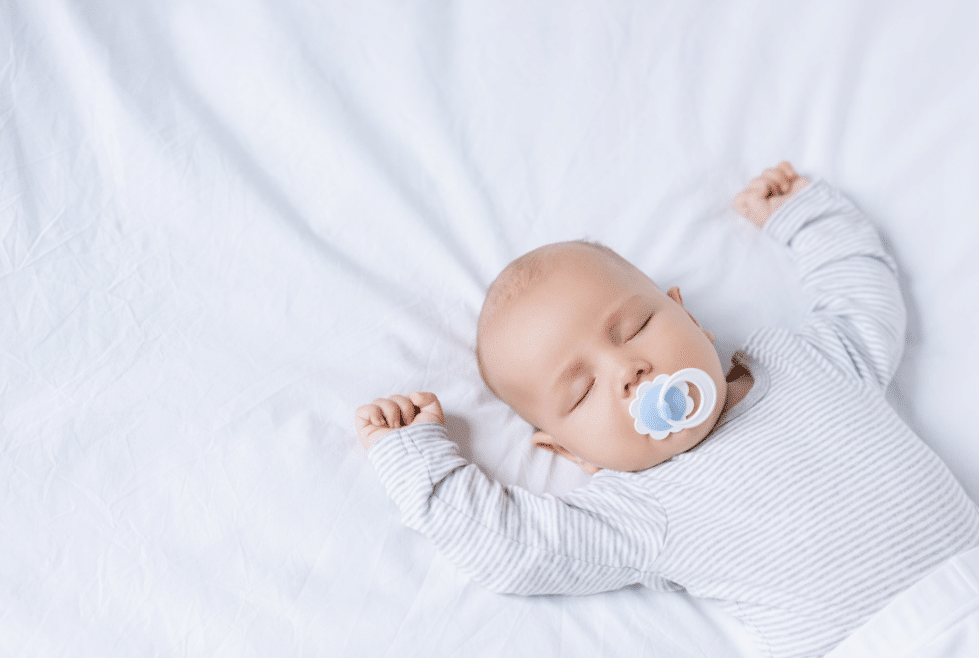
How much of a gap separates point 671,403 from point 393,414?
0.38 metres

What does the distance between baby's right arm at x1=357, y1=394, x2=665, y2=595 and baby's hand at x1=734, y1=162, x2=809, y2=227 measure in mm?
569

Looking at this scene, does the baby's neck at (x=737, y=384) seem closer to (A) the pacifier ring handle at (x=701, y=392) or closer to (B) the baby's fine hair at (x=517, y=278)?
(A) the pacifier ring handle at (x=701, y=392)

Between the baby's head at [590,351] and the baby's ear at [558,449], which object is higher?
the baby's head at [590,351]

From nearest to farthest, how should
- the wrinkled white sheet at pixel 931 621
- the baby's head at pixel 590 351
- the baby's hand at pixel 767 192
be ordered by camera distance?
the wrinkled white sheet at pixel 931 621 < the baby's head at pixel 590 351 < the baby's hand at pixel 767 192

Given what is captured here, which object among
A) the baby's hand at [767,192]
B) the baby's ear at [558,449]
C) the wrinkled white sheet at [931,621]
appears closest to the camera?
the wrinkled white sheet at [931,621]

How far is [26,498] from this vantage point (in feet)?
3.15

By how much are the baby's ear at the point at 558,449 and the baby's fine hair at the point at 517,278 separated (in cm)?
9

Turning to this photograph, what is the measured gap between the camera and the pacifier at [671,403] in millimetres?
990

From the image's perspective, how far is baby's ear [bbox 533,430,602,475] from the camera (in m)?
1.12

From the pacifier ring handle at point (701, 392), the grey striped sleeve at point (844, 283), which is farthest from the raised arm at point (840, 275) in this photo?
the pacifier ring handle at point (701, 392)

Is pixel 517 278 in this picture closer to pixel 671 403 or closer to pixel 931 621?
pixel 671 403

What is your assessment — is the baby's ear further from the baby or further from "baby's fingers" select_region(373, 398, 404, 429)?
"baby's fingers" select_region(373, 398, 404, 429)

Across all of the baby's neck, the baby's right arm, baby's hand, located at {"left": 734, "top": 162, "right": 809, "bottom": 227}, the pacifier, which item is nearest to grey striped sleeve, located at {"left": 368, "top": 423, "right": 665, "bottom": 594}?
the baby's right arm

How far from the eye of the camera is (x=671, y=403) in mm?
1000
